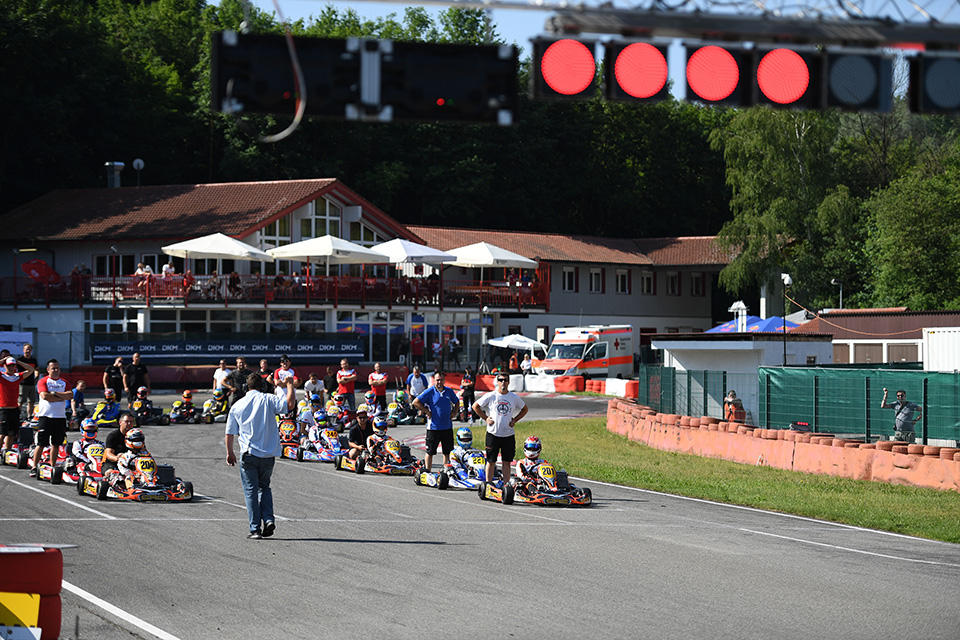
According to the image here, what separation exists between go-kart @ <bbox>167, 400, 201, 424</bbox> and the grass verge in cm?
816

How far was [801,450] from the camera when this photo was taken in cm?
2198

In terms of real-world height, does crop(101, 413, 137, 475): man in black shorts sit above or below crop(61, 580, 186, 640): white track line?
above

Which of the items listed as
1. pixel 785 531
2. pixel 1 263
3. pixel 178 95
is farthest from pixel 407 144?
pixel 785 531

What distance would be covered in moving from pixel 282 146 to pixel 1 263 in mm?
17723

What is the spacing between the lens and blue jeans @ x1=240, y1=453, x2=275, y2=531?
13.2 m

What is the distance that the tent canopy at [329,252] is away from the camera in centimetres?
4516

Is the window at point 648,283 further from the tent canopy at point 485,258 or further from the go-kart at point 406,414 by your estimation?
the go-kart at point 406,414

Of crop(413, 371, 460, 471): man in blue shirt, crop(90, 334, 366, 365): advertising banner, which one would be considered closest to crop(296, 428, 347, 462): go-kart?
crop(413, 371, 460, 471): man in blue shirt

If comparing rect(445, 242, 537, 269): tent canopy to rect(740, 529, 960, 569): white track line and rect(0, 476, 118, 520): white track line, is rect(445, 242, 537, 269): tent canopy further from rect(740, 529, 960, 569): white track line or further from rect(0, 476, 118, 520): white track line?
rect(740, 529, 960, 569): white track line

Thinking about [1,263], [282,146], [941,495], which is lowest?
[941,495]

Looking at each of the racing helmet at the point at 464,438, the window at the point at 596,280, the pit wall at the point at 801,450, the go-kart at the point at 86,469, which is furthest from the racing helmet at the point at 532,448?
the window at the point at 596,280

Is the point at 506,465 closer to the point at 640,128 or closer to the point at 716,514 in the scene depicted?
the point at 716,514

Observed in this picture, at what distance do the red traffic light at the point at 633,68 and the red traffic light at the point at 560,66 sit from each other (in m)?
0.13

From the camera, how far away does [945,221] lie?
5347cm
